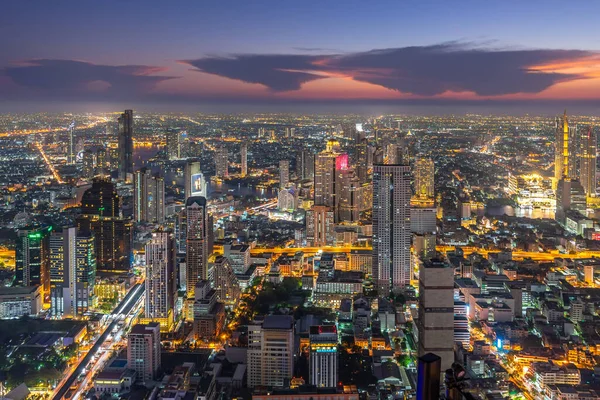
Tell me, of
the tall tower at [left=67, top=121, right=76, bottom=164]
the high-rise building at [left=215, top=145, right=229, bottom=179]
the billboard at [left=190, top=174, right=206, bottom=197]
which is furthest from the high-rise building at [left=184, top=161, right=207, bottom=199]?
the tall tower at [left=67, top=121, right=76, bottom=164]

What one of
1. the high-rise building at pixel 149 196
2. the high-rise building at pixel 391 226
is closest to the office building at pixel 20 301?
the high-rise building at pixel 149 196

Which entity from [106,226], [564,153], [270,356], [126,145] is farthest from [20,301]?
[564,153]

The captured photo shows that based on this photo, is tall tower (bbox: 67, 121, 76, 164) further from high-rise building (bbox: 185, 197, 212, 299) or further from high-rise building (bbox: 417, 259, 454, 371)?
high-rise building (bbox: 417, 259, 454, 371)

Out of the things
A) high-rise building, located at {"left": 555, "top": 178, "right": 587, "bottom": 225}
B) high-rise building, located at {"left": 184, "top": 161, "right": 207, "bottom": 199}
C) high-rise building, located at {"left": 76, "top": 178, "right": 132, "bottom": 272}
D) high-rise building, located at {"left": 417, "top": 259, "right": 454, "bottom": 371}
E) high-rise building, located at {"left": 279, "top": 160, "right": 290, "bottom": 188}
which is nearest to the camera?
high-rise building, located at {"left": 417, "top": 259, "right": 454, "bottom": 371}

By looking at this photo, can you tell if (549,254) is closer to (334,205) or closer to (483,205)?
(483,205)

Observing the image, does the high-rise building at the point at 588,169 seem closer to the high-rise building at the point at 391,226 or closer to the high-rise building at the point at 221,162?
the high-rise building at the point at 391,226

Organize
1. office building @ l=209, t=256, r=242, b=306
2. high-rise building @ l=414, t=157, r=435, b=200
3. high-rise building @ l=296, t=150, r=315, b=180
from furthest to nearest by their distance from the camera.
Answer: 1. high-rise building @ l=296, t=150, r=315, b=180
2. high-rise building @ l=414, t=157, r=435, b=200
3. office building @ l=209, t=256, r=242, b=306

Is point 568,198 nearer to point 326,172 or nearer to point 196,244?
point 326,172
